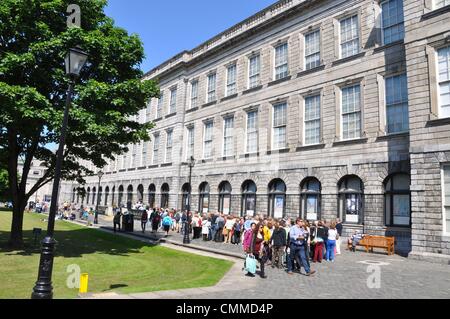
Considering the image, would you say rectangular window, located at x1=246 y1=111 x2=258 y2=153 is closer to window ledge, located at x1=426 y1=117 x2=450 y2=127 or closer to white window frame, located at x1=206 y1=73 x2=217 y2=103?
white window frame, located at x1=206 y1=73 x2=217 y2=103

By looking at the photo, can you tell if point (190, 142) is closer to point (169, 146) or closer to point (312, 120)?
point (169, 146)

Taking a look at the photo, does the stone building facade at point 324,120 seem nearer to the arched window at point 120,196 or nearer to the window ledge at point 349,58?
the window ledge at point 349,58

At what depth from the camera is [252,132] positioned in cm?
3028

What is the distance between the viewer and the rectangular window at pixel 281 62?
28.2 meters

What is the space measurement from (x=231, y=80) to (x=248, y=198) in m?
10.2

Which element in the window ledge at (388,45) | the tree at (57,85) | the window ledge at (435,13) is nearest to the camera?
the tree at (57,85)

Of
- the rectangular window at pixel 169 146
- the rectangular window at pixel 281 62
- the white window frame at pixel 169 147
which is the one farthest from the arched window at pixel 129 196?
the rectangular window at pixel 281 62

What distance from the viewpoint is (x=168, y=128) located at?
40.4 metres

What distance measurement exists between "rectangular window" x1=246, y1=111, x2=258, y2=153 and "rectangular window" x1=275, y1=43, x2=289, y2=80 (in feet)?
11.2

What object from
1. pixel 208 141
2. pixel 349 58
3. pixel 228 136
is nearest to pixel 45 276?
pixel 349 58

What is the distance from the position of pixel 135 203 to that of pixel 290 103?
77.0 feet

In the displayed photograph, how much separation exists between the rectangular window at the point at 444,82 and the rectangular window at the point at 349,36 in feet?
19.9

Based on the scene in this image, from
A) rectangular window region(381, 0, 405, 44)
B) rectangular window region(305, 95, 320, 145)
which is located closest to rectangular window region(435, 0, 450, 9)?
rectangular window region(381, 0, 405, 44)

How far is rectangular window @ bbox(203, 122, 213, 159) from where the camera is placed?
34497 mm
